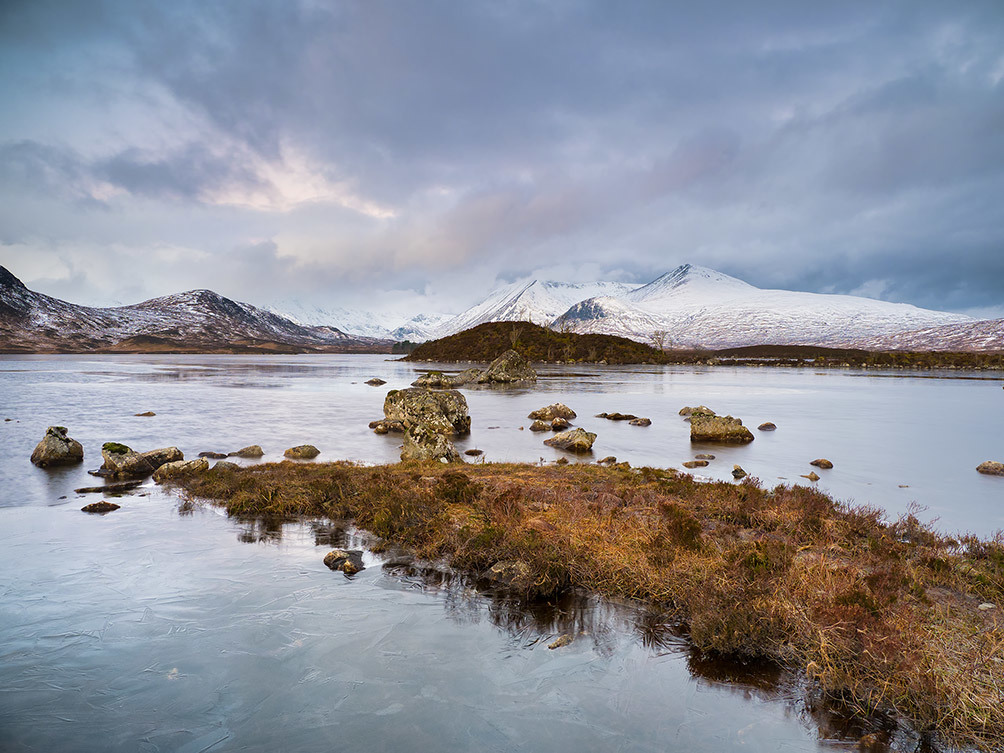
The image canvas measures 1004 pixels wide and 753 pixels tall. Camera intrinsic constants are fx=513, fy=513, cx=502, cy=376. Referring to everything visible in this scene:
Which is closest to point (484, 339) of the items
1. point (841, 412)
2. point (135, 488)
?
point (841, 412)

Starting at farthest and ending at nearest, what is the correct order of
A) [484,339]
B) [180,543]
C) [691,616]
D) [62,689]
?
1. [484,339]
2. [180,543]
3. [691,616]
4. [62,689]

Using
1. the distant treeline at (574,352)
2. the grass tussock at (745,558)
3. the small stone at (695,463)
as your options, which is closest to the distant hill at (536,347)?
the distant treeline at (574,352)

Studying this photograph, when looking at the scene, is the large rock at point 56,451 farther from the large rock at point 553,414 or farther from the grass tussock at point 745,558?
the large rock at point 553,414

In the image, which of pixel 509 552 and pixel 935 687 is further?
pixel 509 552

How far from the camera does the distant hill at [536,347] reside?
154875 mm

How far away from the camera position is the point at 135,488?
15.6 metres

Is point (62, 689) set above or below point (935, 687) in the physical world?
below

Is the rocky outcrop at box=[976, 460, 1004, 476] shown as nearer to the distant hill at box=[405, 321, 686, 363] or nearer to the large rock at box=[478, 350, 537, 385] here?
the large rock at box=[478, 350, 537, 385]

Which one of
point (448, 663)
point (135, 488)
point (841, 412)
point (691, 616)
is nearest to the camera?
point (448, 663)

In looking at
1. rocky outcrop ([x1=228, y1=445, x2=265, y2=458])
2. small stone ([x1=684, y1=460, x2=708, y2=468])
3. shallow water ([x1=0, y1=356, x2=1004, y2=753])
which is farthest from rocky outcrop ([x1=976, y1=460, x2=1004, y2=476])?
rocky outcrop ([x1=228, y1=445, x2=265, y2=458])

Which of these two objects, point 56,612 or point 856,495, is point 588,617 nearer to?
point 56,612

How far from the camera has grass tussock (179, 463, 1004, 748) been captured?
6.05 metres

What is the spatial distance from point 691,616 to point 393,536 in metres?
6.46

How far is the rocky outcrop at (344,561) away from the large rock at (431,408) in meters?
13.1
